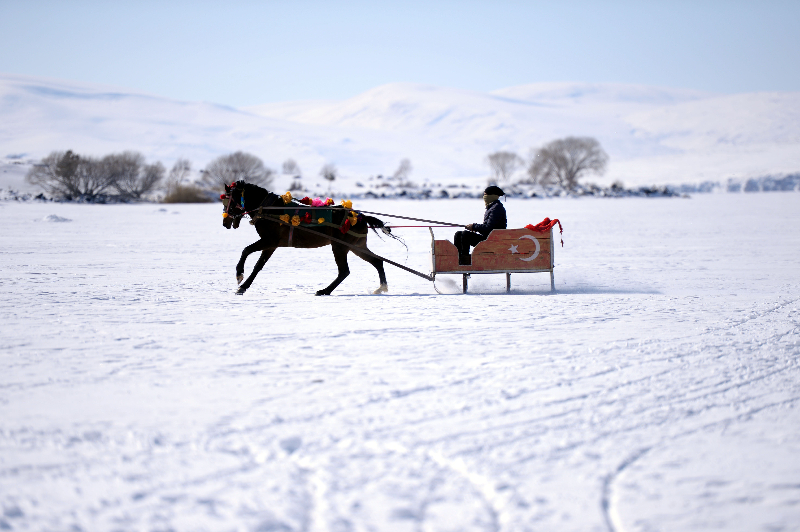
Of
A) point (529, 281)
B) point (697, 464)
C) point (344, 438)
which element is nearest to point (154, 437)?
point (344, 438)

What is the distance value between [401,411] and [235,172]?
67.7 m

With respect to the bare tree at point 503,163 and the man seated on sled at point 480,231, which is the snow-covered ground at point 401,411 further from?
the bare tree at point 503,163

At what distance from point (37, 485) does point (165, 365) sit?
208cm

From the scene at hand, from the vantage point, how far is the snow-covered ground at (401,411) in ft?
10.3

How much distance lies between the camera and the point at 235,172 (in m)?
69.8

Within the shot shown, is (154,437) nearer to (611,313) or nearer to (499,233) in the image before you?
(611,313)

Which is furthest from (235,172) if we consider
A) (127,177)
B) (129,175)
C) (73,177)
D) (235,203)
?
(235,203)

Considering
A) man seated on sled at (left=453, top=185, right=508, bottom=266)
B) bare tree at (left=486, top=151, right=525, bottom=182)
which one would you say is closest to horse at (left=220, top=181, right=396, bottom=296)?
man seated on sled at (left=453, top=185, right=508, bottom=266)

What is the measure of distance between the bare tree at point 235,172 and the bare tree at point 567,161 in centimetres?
3767

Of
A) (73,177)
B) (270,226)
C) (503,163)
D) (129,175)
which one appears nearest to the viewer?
(270,226)

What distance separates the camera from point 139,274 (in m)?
11.5

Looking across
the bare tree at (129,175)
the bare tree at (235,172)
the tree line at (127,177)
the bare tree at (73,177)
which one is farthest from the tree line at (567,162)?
the bare tree at (73,177)

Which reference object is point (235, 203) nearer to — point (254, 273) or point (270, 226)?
point (270, 226)

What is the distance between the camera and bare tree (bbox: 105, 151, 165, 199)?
5744 centimetres
